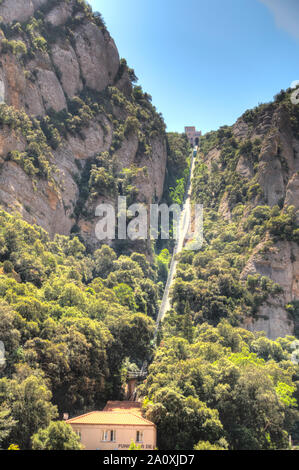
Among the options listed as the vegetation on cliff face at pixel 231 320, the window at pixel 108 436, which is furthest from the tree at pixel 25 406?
the vegetation on cliff face at pixel 231 320

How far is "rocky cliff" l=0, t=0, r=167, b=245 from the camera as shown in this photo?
5566 cm

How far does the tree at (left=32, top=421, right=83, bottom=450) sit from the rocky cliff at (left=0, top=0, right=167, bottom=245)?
3276 centimetres

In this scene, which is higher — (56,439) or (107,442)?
(56,439)

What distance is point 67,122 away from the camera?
70875mm

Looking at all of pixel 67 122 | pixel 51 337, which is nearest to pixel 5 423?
pixel 51 337

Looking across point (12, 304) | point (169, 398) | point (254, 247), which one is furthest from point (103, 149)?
point (169, 398)

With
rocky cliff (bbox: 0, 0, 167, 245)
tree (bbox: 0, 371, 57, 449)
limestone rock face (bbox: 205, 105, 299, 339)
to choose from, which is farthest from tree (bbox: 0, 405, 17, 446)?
limestone rock face (bbox: 205, 105, 299, 339)

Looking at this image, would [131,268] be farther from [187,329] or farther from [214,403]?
[214,403]

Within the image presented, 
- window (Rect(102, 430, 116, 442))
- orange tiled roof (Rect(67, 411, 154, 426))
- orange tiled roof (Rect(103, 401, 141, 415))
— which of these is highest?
orange tiled roof (Rect(67, 411, 154, 426))

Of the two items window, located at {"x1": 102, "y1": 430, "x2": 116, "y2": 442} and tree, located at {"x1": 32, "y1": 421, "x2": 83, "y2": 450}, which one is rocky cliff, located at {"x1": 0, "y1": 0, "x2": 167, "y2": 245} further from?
tree, located at {"x1": 32, "y1": 421, "x2": 83, "y2": 450}

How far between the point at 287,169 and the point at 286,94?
20.8 meters

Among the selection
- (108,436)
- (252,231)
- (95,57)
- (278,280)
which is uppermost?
(95,57)

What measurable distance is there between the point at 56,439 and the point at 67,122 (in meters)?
59.5

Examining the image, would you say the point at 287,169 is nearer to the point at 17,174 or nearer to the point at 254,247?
the point at 254,247
